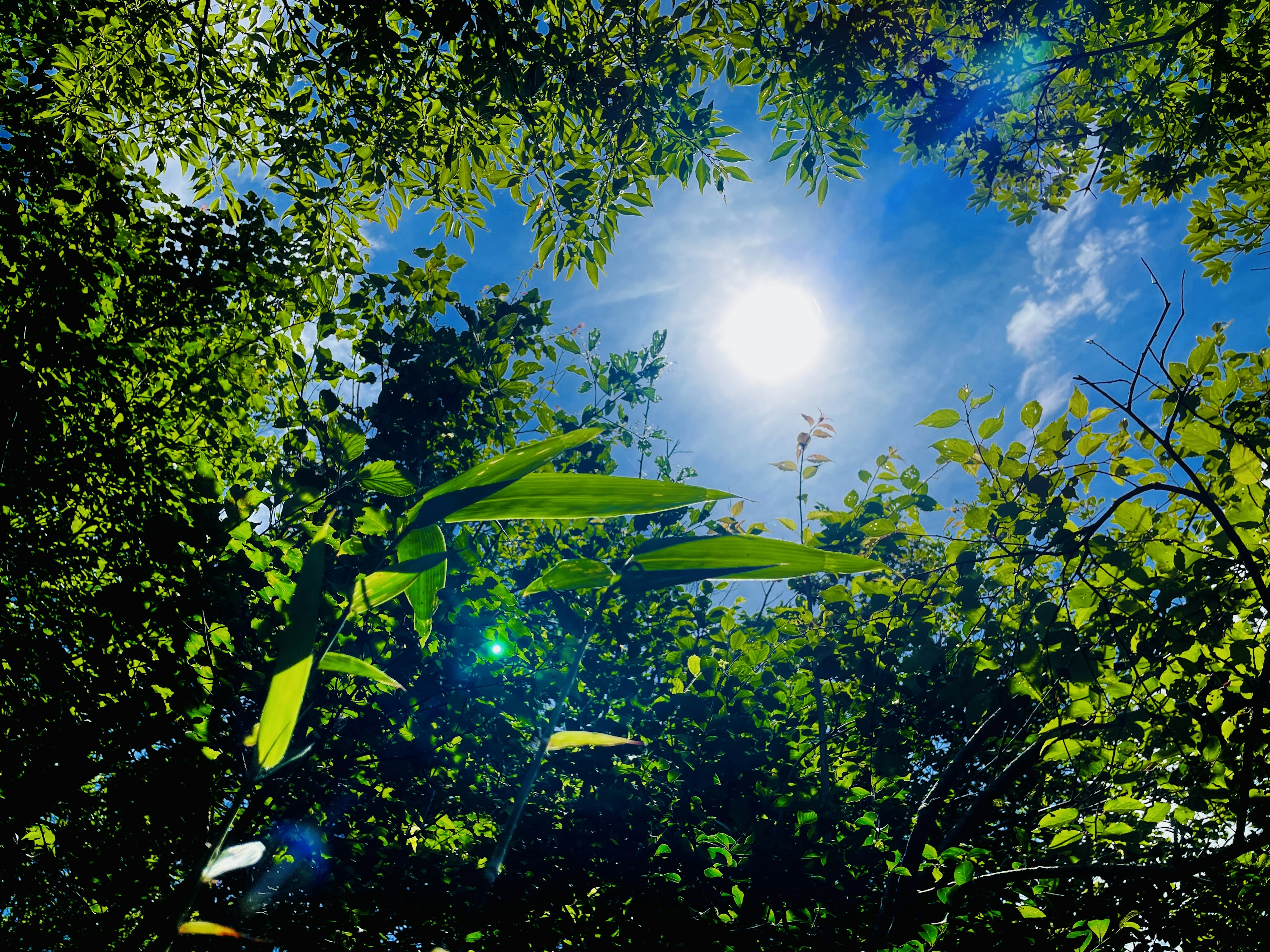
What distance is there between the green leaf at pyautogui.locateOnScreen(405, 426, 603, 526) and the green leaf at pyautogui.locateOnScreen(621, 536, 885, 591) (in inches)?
7.2

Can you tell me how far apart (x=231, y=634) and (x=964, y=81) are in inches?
217

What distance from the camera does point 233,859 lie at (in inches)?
28.5

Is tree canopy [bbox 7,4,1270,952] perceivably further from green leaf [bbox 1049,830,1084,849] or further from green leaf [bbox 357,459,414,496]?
green leaf [bbox 357,459,414,496]

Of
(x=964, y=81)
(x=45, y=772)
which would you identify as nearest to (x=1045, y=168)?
(x=964, y=81)

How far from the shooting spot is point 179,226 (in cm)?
395

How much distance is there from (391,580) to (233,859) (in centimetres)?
41

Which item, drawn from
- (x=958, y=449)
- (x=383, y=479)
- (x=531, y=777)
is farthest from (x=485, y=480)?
(x=958, y=449)

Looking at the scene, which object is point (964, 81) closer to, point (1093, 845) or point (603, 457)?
point (603, 457)

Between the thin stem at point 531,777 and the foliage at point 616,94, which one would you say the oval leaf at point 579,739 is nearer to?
the thin stem at point 531,777

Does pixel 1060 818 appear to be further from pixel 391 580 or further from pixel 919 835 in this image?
pixel 391 580

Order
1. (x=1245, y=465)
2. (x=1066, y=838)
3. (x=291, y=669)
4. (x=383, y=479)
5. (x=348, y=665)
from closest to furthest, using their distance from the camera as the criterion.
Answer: (x=291, y=669) → (x=348, y=665) → (x=383, y=479) → (x=1245, y=465) → (x=1066, y=838)

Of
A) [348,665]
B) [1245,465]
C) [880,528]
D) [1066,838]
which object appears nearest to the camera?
[348,665]

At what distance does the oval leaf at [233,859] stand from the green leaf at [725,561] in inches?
21.4

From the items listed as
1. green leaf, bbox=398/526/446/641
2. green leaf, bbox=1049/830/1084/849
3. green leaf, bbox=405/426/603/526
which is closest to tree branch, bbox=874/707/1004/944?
green leaf, bbox=1049/830/1084/849
